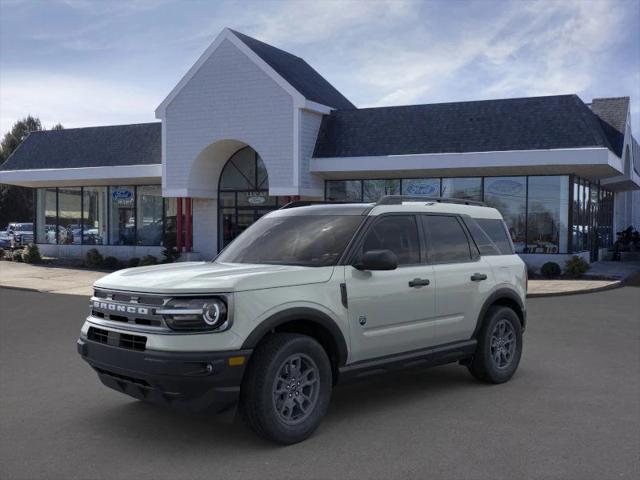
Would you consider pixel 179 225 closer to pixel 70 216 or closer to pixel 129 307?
pixel 70 216

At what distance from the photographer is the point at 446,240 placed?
6.77 m

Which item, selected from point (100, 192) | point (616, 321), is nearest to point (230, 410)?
point (616, 321)

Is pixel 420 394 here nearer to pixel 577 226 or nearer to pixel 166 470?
pixel 166 470

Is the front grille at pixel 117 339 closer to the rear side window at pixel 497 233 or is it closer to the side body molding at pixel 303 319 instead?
the side body molding at pixel 303 319

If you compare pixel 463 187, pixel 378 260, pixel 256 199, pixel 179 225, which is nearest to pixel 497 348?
pixel 378 260

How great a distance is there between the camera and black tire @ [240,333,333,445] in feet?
16.0

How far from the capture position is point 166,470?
4582mm

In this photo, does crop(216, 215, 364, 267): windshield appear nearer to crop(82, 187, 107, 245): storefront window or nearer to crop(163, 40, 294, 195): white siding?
crop(163, 40, 294, 195): white siding

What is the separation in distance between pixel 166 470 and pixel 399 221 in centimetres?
311

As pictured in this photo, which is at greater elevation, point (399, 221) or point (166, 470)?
point (399, 221)

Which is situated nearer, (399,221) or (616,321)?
(399,221)

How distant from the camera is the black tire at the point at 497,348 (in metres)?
6.94

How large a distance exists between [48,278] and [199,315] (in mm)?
18960

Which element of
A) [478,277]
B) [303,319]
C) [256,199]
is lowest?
[303,319]
